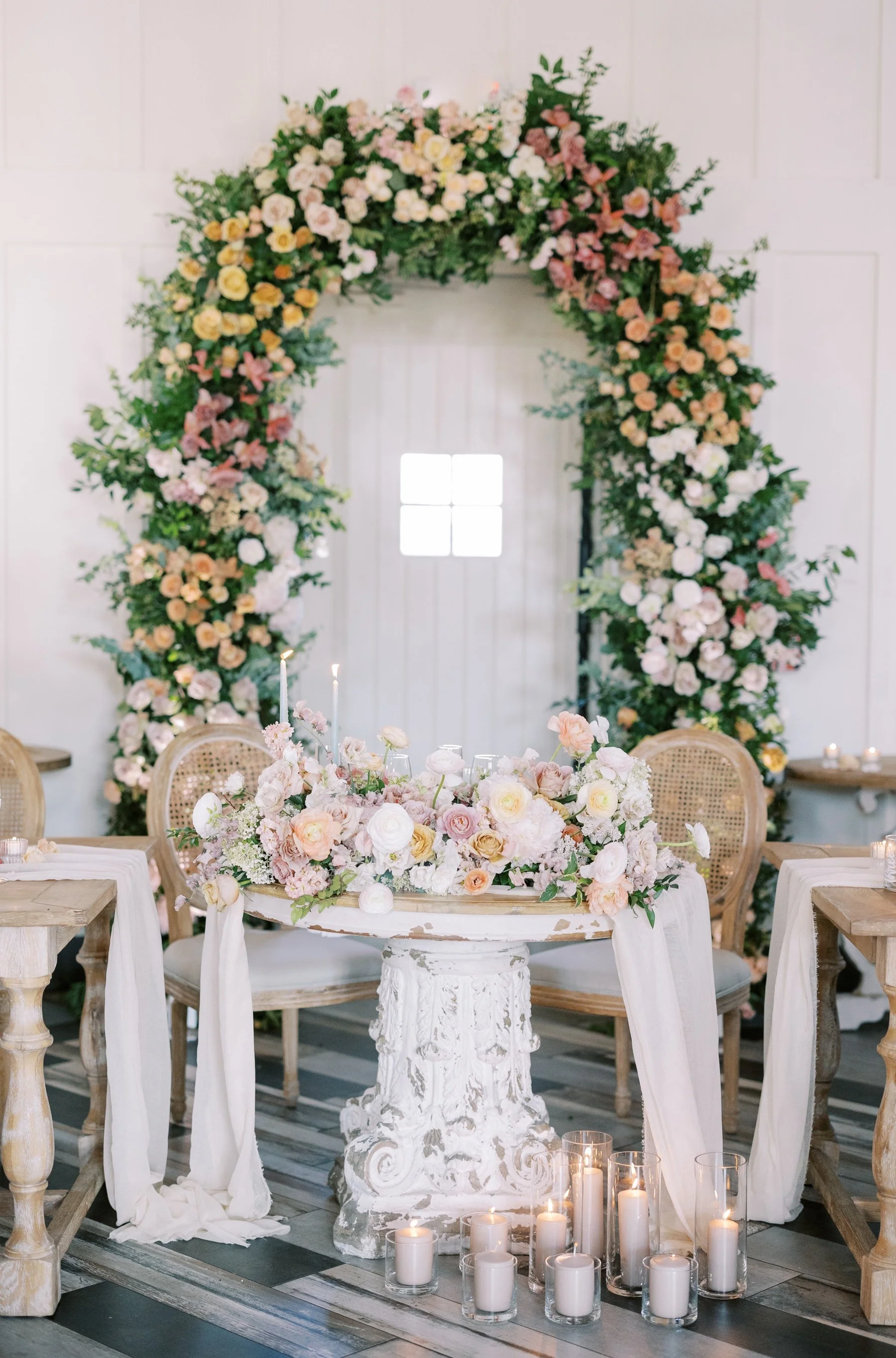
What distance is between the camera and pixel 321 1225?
3107mm

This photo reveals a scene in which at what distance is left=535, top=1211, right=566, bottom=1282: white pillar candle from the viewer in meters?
2.72

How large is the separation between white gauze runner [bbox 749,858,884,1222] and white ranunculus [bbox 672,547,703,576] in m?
1.67

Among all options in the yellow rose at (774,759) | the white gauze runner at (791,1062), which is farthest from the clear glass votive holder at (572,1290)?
the yellow rose at (774,759)

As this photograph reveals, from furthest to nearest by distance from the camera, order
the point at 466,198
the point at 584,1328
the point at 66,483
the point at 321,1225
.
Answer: the point at 66,483
the point at 466,198
the point at 321,1225
the point at 584,1328

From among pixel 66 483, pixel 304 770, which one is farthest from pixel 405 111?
pixel 304 770

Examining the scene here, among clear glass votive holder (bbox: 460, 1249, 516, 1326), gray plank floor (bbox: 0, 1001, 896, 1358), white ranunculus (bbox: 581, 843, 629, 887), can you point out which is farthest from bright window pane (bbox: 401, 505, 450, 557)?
clear glass votive holder (bbox: 460, 1249, 516, 1326)

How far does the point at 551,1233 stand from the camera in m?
2.72

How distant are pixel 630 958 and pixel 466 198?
9.07 feet

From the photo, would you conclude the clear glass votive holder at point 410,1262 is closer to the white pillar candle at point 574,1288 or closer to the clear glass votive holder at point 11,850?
the white pillar candle at point 574,1288

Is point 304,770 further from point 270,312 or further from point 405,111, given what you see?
point 405,111

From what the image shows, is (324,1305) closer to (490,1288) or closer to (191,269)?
(490,1288)

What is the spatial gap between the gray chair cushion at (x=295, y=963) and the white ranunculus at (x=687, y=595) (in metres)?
1.61

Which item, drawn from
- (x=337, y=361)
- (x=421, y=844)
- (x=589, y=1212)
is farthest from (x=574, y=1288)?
(x=337, y=361)

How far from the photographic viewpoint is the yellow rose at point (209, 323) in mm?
4594
